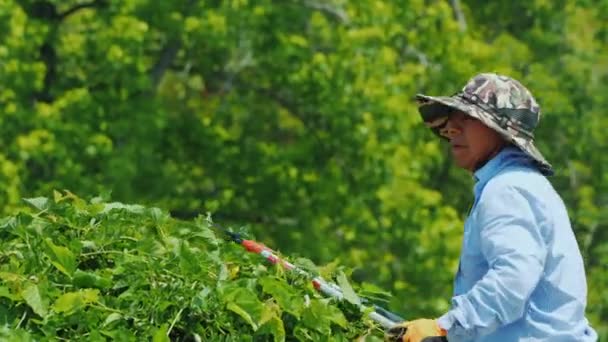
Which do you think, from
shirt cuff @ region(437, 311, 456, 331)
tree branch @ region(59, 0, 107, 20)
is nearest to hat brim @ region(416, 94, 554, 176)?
shirt cuff @ region(437, 311, 456, 331)

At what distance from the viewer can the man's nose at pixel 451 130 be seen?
576 centimetres

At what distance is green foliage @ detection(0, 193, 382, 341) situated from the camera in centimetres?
532

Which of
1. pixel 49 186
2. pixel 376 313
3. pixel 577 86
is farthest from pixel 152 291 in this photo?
pixel 577 86

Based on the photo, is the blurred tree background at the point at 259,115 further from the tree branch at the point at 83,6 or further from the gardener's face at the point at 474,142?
the gardener's face at the point at 474,142

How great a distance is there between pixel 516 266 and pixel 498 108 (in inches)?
23.7

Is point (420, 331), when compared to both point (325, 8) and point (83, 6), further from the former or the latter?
point (325, 8)

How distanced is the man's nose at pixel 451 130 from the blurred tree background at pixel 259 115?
470 inches

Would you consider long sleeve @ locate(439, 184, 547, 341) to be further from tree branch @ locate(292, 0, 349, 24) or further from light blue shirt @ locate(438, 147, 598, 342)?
tree branch @ locate(292, 0, 349, 24)

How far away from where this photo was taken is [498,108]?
18.7 feet

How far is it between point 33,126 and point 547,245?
13479mm

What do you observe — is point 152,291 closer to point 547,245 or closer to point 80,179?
point 547,245

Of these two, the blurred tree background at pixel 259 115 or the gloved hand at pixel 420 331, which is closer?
the gloved hand at pixel 420 331

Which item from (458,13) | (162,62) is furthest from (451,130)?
(458,13)

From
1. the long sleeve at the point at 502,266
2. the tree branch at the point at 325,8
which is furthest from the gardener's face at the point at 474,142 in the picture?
the tree branch at the point at 325,8
